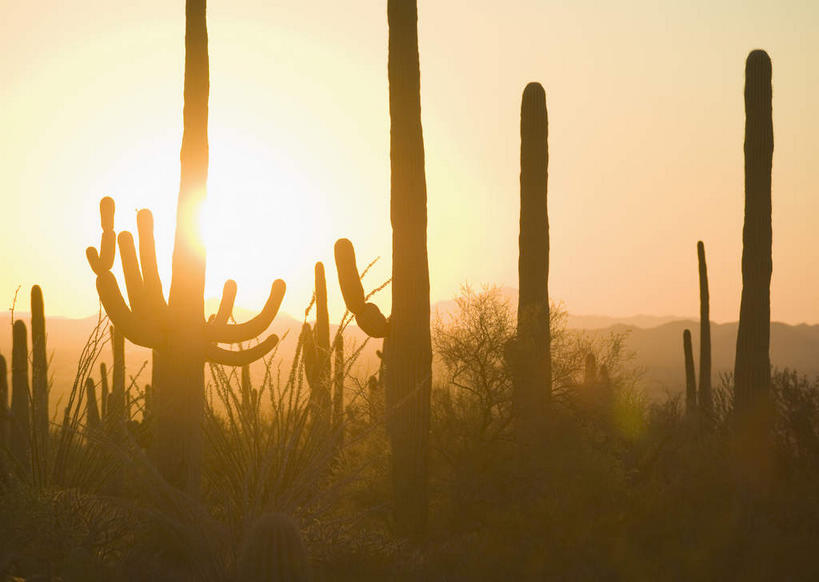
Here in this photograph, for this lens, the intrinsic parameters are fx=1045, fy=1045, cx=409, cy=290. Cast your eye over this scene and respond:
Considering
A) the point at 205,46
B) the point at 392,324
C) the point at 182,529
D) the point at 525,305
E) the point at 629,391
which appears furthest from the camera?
the point at 629,391

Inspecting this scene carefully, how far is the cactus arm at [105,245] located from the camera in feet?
43.2

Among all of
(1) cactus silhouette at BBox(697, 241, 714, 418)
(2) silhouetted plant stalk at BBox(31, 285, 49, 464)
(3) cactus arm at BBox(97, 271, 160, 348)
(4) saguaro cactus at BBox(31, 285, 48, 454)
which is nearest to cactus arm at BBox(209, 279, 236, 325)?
(3) cactus arm at BBox(97, 271, 160, 348)

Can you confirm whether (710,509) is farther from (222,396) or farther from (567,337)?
(222,396)

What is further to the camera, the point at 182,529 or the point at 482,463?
the point at 482,463

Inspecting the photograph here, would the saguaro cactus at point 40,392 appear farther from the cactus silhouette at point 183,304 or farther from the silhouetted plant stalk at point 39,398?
the cactus silhouette at point 183,304

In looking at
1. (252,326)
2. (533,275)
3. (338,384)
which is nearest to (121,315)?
(252,326)

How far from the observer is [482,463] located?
14.9 m

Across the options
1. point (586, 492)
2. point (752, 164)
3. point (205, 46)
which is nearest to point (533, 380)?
point (586, 492)

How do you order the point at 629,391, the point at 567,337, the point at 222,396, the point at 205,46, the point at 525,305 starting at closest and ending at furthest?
the point at 222,396 → the point at 205,46 → the point at 525,305 → the point at 567,337 → the point at 629,391

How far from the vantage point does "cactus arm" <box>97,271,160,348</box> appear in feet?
38.6

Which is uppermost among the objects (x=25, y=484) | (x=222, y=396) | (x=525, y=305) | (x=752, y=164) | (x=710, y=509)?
(x=752, y=164)

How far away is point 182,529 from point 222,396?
1.18 meters

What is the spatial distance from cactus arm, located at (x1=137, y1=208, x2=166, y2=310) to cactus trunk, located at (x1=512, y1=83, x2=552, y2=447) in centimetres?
608

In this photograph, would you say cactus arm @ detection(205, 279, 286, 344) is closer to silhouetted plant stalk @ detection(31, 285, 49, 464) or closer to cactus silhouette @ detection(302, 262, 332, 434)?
cactus silhouette @ detection(302, 262, 332, 434)
